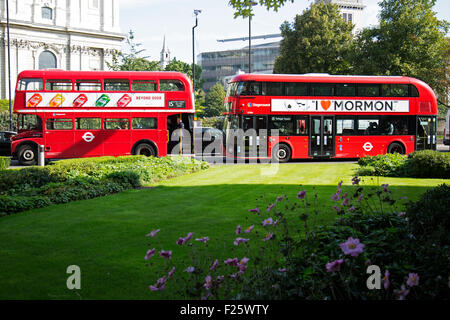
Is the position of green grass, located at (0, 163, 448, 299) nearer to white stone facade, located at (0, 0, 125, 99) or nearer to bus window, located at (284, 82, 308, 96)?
bus window, located at (284, 82, 308, 96)

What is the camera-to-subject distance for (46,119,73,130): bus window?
21.4 meters

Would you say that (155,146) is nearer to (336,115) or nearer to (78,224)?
(336,115)

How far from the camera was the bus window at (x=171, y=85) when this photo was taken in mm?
21953

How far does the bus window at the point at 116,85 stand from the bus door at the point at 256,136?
557 cm

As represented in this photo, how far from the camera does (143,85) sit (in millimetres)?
21797

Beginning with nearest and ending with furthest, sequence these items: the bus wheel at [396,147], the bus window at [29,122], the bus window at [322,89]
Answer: the bus window at [29,122]
the bus window at [322,89]
the bus wheel at [396,147]

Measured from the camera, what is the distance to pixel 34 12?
174 feet

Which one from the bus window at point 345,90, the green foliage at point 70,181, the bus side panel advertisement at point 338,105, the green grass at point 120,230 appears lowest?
the green grass at point 120,230

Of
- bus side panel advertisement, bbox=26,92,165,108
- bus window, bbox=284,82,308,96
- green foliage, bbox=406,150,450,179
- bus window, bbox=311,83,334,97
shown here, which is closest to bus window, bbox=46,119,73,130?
bus side panel advertisement, bbox=26,92,165,108

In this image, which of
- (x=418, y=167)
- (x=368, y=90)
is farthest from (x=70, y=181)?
(x=368, y=90)

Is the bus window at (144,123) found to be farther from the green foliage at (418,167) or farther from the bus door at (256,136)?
the green foliage at (418,167)

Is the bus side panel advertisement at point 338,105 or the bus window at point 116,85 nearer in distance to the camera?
the bus window at point 116,85

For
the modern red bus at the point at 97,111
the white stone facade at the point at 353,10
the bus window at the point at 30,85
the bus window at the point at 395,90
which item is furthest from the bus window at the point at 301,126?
the white stone facade at the point at 353,10

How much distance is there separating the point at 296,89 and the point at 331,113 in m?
2.11
